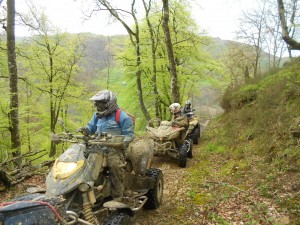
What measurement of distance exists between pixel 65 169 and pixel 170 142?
5499mm

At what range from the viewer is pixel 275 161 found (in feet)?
21.7

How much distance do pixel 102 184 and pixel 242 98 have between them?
11183 mm

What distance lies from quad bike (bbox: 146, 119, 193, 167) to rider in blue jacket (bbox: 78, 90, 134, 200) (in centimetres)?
407

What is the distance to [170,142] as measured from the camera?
8648 mm

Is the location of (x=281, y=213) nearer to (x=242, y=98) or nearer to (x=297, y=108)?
(x=297, y=108)

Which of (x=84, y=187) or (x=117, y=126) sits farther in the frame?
(x=117, y=126)

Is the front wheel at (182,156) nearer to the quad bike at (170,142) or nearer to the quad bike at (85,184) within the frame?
the quad bike at (170,142)

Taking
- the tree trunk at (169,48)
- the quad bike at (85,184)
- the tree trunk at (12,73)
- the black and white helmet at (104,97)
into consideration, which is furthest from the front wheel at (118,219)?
the tree trunk at (169,48)

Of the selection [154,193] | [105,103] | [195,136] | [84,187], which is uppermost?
[105,103]

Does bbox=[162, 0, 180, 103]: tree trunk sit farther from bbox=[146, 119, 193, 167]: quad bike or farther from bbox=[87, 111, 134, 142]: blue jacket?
bbox=[87, 111, 134, 142]: blue jacket

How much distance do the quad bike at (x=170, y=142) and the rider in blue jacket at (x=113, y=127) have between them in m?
4.07

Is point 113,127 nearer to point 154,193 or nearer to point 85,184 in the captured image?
point 85,184

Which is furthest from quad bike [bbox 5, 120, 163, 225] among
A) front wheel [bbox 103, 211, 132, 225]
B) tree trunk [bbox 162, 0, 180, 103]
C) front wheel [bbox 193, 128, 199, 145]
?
tree trunk [bbox 162, 0, 180, 103]

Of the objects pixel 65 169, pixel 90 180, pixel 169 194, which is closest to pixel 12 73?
pixel 169 194
